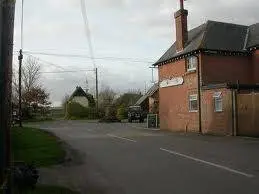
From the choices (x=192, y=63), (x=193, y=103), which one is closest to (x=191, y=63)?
(x=192, y=63)

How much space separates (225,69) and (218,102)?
400 centimetres

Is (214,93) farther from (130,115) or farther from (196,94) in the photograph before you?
(130,115)

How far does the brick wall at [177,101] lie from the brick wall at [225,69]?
107 centimetres

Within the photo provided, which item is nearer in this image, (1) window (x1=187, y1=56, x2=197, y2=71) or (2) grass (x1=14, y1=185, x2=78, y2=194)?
(2) grass (x1=14, y1=185, x2=78, y2=194)

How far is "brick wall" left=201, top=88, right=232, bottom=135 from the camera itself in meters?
29.6

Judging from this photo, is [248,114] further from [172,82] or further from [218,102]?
[172,82]

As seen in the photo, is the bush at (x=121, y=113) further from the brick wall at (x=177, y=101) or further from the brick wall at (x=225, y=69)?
the brick wall at (x=225, y=69)

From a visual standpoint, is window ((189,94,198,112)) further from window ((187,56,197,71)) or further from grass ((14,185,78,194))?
grass ((14,185,78,194))

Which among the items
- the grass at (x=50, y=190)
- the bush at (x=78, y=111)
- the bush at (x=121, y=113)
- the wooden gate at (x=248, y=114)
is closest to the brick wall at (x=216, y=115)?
the wooden gate at (x=248, y=114)

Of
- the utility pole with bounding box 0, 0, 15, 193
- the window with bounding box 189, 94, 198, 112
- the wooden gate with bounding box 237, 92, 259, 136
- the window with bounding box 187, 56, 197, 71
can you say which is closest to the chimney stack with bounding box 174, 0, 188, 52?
the window with bounding box 187, 56, 197, 71

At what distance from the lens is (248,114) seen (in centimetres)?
2773

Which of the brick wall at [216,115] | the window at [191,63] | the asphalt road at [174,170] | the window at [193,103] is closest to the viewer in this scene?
the asphalt road at [174,170]

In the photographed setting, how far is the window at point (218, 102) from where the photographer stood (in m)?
30.7

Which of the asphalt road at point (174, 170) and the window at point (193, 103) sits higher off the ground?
the window at point (193, 103)
